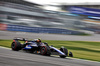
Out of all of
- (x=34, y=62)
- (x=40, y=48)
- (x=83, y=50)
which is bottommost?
(x=83, y=50)

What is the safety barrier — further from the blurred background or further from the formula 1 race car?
the formula 1 race car

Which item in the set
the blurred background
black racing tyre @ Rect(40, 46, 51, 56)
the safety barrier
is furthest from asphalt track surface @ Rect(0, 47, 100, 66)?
the blurred background

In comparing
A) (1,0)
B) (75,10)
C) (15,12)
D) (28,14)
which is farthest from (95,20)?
(1,0)

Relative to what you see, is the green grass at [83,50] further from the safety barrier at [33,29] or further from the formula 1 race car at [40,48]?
the safety barrier at [33,29]

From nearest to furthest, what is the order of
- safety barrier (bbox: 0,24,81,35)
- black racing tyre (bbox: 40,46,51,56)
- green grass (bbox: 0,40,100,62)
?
black racing tyre (bbox: 40,46,51,56) → green grass (bbox: 0,40,100,62) → safety barrier (bbox: 0,24,81,35)

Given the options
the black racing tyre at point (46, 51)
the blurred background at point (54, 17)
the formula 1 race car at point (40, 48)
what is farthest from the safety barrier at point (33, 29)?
the black racing tyre at point (46, 51)

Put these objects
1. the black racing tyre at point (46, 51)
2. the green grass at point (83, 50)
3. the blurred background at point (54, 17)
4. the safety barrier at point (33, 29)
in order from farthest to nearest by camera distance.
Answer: the blurred background at point (54, 17) < the safety barrier at point (33, 29) < the green grass at point (83, 50) < the black racing tyre at point (46, 51)

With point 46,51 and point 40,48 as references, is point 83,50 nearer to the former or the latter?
point 40,48

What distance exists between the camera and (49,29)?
30.6 meters

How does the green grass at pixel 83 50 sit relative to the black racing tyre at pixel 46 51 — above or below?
below

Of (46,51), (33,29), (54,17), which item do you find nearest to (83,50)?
(46,51)

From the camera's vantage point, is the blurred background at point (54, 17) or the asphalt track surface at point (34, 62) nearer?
the asphalt track surface at point (34, 62)

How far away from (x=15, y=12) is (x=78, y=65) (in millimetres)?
38641

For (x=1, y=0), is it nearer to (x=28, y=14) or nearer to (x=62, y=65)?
(x=28, y=14)
